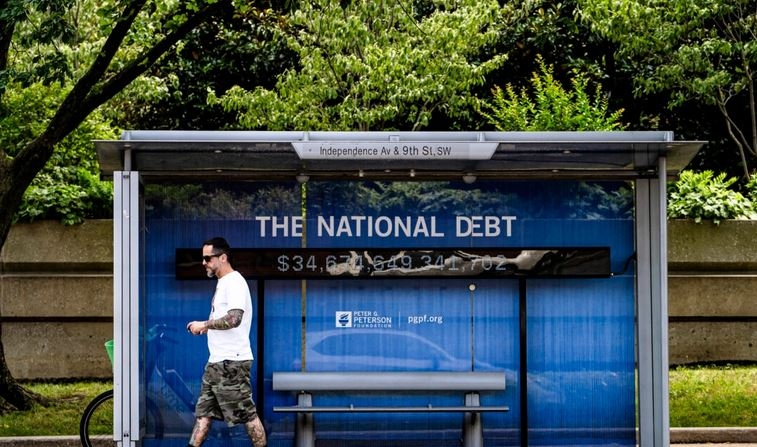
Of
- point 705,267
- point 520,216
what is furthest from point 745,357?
point 520,216

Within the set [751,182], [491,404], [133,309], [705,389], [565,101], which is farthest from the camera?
[751,182]

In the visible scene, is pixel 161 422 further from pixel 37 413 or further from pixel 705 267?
pixel 705 267

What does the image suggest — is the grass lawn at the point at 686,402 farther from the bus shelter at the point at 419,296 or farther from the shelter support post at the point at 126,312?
the shelter support post at the point at 126,312

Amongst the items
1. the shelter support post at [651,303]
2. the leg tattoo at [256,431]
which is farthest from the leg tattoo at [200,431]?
the shelter support post at [651,303]

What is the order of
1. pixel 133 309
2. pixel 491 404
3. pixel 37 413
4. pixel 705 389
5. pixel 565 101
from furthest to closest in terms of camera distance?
pixel 565 101
pixel 705 389
pixel 37 413
pixel 491 404
pixel 133 309

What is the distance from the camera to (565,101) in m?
16.5

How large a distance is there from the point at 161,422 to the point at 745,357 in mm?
9126

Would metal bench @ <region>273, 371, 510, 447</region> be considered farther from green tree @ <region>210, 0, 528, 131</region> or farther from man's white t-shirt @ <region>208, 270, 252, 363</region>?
green tree @ <region>210, 0, 528, 131</region>

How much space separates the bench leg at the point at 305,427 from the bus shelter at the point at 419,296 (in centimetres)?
2

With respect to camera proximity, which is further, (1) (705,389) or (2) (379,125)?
(2) (379,125)

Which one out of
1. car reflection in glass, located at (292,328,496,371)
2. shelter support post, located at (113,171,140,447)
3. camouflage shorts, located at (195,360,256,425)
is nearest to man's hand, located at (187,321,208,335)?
camouflage shorts, located at (195,360,256,425)

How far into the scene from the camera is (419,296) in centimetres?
1065

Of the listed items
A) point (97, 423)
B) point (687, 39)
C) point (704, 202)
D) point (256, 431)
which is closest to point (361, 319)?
point (256, 431)

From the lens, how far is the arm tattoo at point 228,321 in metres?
9.66
